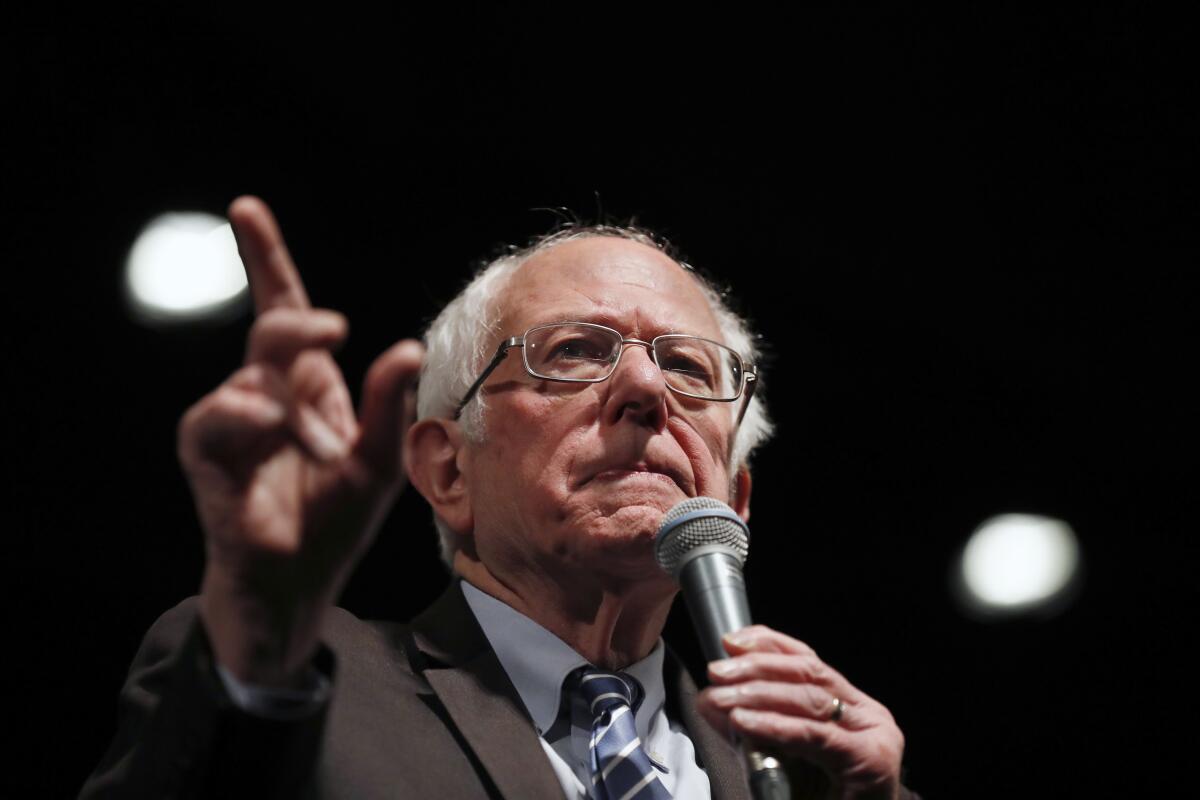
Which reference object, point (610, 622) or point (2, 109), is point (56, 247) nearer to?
point (2, 109)

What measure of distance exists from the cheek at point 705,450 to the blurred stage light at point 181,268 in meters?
1.21

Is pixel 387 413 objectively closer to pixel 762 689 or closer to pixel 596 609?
pixel 762 689

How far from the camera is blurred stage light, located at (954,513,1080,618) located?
3434 millimetres

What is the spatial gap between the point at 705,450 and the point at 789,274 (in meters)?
1.42

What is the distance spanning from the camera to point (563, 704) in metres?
1.99

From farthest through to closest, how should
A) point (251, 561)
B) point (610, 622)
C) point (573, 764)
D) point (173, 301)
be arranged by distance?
point (173, 301) → point (610, 622) → point (573, 764) → point (251, 561)

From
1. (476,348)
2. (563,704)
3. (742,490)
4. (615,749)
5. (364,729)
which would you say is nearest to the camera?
(364,729)

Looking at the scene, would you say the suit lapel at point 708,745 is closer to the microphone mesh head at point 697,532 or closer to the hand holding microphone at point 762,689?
the hand holding microphone at point 762,689

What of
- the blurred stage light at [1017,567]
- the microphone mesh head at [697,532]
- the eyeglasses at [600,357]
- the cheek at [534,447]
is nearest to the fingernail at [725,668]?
the microphone mesh head at [697,532]

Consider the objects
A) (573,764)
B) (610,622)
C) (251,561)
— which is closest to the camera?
(251,561)

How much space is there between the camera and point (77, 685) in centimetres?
266

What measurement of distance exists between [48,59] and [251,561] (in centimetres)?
180

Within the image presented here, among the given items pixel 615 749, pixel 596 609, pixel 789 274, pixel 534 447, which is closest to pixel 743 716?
pixel 615 749

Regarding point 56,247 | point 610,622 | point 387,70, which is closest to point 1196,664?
point 610,622
